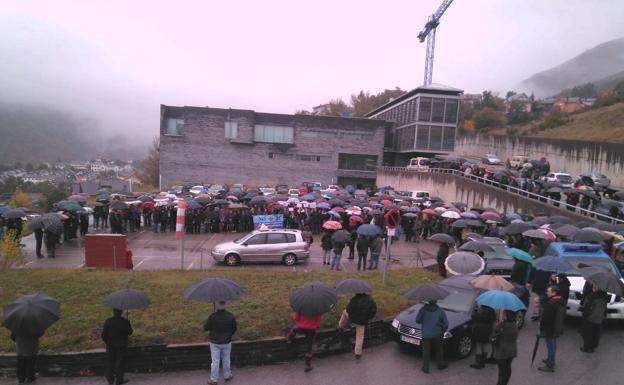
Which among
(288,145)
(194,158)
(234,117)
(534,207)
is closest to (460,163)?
(534,207)

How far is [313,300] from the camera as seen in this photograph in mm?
7762

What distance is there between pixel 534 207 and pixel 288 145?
39.8m

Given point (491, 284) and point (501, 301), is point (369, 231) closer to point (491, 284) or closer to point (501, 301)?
point (491, 284)

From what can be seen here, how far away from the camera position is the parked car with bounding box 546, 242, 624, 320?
10.1 m

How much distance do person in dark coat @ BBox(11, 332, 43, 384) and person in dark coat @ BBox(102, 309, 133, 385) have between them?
3.57 ft

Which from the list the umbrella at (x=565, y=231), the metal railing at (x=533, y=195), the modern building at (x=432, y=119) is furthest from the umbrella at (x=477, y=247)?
the modern building at (x=432, y=119)

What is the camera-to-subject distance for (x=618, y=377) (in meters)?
7.90

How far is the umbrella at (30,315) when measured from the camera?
22.8 ft

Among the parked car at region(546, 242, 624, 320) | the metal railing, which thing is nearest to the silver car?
the parked car at region(546, 242, 624, 320)

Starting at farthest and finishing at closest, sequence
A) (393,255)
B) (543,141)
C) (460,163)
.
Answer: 1. (543,141)
2. (460,163)
3. (393,255)

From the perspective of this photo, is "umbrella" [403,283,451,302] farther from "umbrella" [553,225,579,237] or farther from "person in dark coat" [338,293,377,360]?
"umbrella" [553,225,579,237]

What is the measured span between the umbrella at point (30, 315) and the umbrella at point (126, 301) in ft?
2.88

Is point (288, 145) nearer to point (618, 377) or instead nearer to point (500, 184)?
point (500, 184)

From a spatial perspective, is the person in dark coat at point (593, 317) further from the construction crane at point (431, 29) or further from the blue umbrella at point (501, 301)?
the construction crane at point (431, 29)
